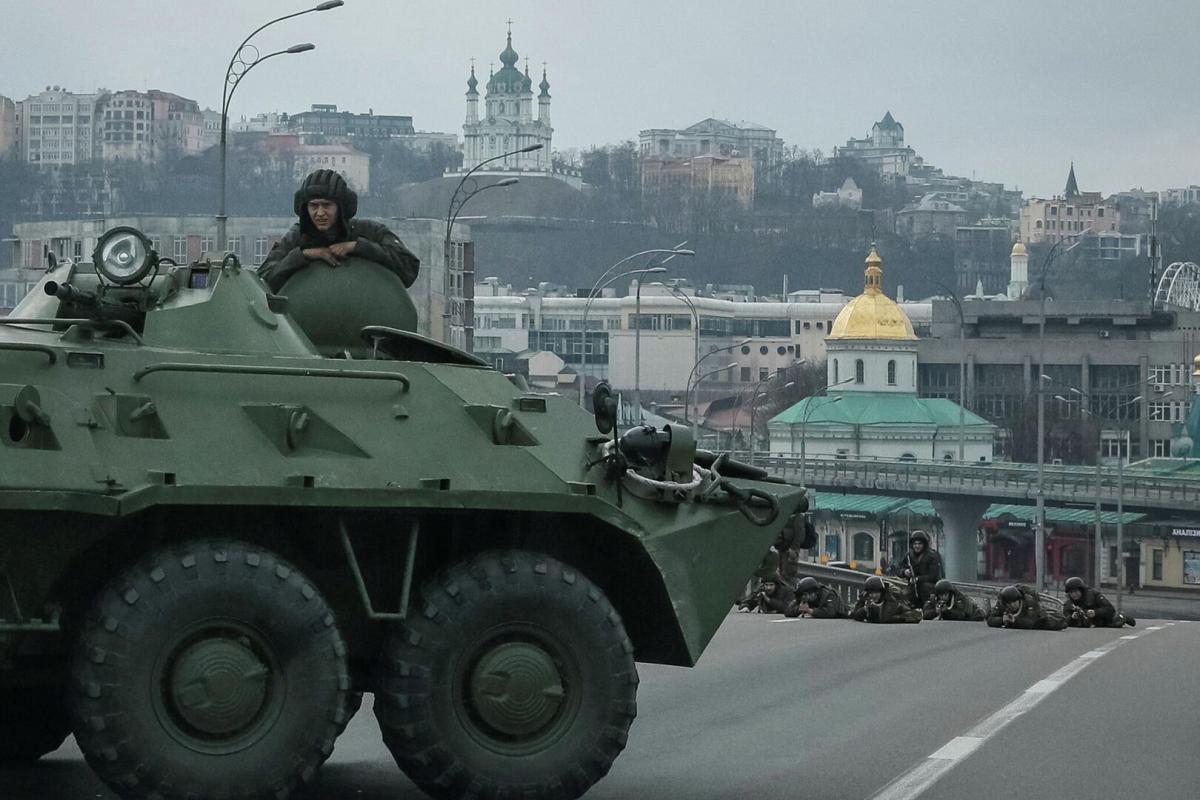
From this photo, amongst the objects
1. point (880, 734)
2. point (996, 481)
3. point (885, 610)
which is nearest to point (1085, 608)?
point (885, 610)

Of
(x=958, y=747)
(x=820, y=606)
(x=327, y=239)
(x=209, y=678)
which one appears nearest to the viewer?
(x=209, y=678)

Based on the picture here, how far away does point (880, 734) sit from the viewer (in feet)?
42.8

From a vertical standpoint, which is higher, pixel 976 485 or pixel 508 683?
pixel 508 683

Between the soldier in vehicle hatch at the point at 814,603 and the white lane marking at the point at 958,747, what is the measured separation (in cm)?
1487

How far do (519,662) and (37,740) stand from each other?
2510 mm

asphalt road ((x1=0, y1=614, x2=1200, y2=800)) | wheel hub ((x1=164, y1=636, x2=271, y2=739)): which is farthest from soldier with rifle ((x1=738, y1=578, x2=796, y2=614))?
wheel hub ((x1=164, y1=636, x2=271, y2=739))

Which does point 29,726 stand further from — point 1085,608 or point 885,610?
point 1085,608

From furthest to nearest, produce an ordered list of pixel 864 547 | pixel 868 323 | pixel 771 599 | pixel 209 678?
pixel 868 323 → pixel 864 547 → pixel 771 599 → pixel 209 678

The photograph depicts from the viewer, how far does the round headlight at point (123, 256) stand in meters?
10.0

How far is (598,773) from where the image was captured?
9688 mm

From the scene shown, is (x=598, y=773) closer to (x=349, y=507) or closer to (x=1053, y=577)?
(x=349, y=507)

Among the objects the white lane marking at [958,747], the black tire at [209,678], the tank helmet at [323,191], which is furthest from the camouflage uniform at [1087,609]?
the black tire at [209,678]

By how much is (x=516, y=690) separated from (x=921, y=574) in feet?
64.6

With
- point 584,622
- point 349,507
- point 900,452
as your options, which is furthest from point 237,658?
point 900,452
